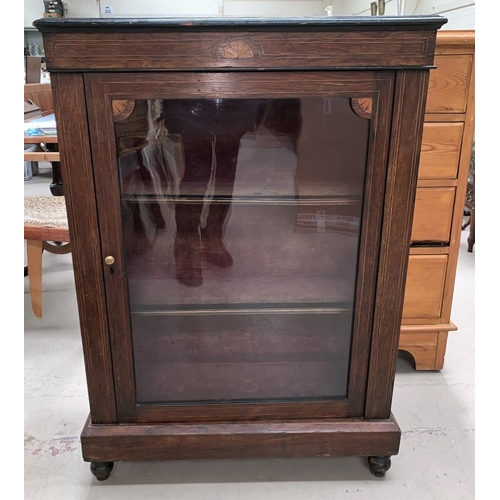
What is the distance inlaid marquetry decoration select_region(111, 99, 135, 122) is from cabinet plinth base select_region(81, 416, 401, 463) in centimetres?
70

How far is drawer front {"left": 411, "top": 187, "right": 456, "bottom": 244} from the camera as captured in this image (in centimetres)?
140

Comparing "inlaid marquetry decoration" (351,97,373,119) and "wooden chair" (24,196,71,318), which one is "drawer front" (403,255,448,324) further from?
"wooden chair" (24,196,71,318)

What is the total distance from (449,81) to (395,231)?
0.55 meters

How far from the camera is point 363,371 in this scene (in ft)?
3.66

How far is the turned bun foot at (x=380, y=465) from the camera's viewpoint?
117cm

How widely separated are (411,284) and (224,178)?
29.0 inches

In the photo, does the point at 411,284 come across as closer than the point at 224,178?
No

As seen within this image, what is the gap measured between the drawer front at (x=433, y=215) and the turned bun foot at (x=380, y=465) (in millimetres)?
630

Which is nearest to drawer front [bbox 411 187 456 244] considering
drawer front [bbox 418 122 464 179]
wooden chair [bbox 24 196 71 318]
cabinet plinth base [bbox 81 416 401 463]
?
drawer front [bbox 418 122 464 179]

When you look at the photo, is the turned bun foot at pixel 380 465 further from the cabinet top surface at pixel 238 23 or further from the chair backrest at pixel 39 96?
the chair backrest at pixel 39 96

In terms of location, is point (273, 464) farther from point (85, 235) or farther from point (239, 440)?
point (85, 235)

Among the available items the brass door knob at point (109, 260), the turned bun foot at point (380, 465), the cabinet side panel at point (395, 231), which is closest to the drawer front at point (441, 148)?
the cabinet side panel at point (395, 231)
